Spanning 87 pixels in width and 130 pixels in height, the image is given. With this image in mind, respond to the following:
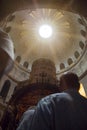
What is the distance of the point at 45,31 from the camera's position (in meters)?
22.6

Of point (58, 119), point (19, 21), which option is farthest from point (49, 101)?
point (19, 21)

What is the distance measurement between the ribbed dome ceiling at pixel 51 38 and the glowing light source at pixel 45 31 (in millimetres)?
458

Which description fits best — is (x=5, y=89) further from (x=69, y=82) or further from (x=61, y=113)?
(x=61, y=113)

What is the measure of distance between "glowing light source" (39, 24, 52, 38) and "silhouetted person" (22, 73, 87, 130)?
20.9 meters

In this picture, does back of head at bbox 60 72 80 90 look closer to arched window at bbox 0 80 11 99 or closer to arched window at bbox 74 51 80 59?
arched window at bbox 0 80 11 99

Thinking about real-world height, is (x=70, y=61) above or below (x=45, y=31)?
below

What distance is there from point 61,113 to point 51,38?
2199 cm

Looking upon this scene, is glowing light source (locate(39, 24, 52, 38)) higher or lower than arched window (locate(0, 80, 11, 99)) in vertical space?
higher

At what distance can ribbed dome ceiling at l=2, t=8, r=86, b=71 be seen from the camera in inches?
794

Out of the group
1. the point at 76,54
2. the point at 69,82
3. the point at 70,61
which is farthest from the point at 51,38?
the point at 69,82

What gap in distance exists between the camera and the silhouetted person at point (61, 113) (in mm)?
1597

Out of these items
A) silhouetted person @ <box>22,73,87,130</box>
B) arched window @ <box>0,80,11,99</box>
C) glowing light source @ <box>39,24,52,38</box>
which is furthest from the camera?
glowing light source @ <box>39,24,52,38</box>

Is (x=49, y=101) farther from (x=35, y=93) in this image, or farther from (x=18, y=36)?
(x=18, y=36)

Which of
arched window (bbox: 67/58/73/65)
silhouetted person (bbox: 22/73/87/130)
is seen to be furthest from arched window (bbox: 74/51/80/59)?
silhouetted person (bbox: 22/73/87/130)
